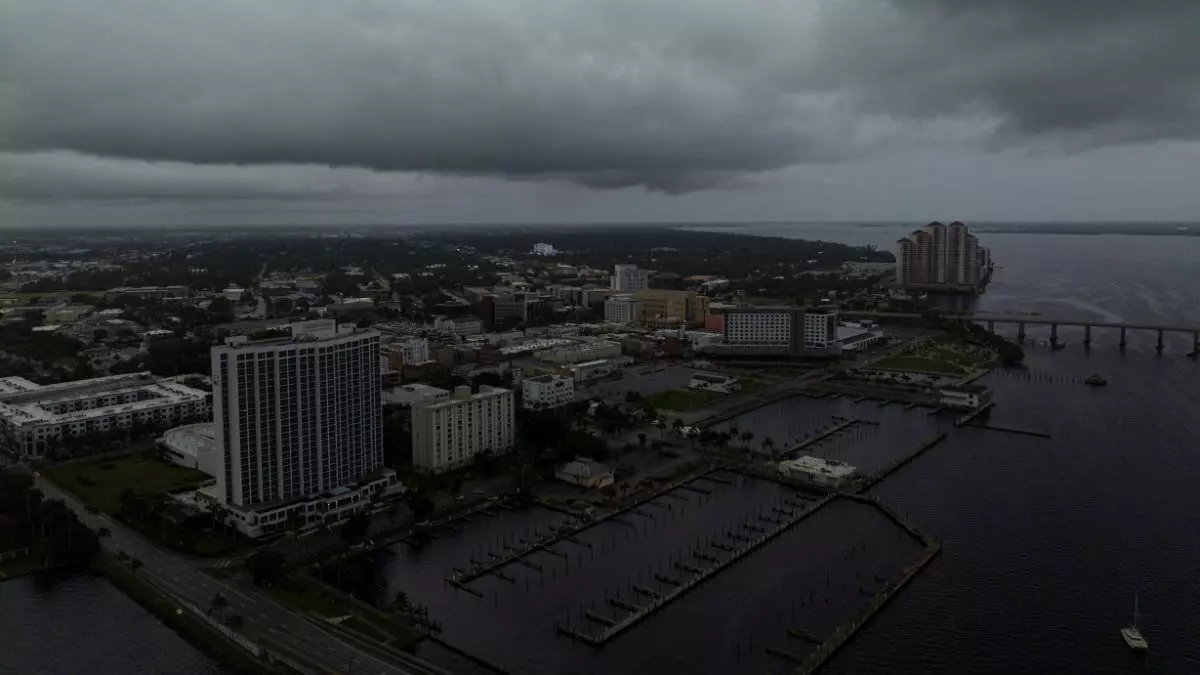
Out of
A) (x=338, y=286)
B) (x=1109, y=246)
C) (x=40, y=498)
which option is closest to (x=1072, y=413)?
(x=40, y=498)

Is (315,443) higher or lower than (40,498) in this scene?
higher

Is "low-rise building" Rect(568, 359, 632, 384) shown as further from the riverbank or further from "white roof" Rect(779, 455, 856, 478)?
the riverbank

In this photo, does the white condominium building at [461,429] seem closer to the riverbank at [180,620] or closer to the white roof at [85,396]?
the riverbank at [180,620]

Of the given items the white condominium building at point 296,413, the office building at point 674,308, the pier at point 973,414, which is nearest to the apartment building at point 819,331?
the office building at point 674,308

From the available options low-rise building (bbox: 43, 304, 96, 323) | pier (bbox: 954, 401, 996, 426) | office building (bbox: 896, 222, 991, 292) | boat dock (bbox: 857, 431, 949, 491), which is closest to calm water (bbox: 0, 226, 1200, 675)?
boat dock (bbox: 857, 431, 949, 491)

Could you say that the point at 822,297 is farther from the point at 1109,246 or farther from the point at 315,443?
the point at 1109,246

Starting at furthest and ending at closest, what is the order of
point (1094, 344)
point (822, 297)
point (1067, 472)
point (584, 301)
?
point (822, 297) < point (584, 301) < point (1094, 344) < point (1067, 472)
